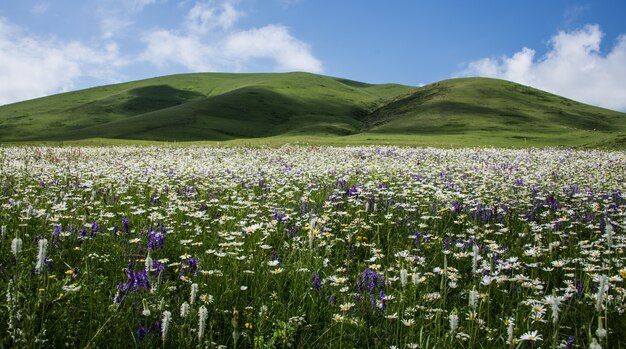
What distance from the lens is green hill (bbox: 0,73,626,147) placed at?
3652 inches

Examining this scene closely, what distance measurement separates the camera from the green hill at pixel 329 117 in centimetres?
9275

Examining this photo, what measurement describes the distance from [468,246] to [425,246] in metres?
0.67

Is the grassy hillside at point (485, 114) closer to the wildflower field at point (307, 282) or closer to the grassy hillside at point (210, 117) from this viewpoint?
the grassy hillside at point (210, 117)

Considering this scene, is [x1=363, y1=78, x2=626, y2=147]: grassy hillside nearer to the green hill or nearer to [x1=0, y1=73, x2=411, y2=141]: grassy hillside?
the green hill

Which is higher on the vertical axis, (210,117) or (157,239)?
(210,117)

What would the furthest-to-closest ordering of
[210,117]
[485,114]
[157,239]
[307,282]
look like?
1. [210,117]
2. [485,114]
3. [157,239]
4. [307,282]

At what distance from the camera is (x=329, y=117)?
468ft

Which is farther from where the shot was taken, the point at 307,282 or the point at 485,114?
the point at 485,114

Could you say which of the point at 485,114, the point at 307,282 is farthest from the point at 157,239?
the point at 485,114

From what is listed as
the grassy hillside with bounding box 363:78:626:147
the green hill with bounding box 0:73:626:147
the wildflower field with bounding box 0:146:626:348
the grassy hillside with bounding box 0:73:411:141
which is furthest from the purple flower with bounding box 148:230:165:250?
the grassy hillside with bounding box 0:73:411:141

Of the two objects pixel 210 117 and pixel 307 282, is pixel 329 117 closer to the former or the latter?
pixel 210 117

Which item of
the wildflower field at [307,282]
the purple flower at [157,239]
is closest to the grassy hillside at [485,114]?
the wildflower field at [307,282]

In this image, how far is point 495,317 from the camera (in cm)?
494

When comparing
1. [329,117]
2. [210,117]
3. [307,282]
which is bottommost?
[307,282]
